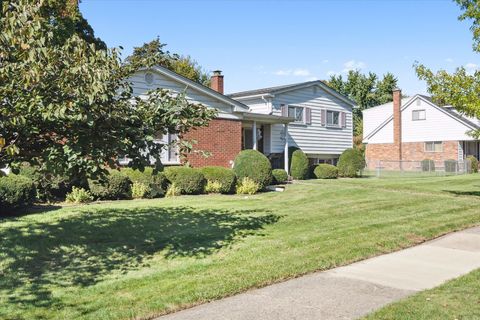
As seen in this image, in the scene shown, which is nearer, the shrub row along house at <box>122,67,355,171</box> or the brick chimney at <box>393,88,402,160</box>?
the shrub row along house at <box>122,67,355,171</box>

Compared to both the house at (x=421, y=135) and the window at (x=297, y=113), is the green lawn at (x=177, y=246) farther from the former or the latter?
the house at (x=421, y=135)

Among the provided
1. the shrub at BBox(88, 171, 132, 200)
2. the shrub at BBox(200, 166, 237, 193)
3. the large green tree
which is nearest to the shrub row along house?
the shrub at BBox(200, 166, 237, 193)

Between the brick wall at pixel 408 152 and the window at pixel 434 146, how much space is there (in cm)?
27

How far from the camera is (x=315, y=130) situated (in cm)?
2931

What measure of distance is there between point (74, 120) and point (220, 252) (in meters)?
3.30

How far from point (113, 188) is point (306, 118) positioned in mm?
16352

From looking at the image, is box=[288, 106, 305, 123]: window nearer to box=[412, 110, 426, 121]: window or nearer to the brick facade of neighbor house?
the brick facade of neighbor house

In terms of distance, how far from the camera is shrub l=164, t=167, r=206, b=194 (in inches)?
653

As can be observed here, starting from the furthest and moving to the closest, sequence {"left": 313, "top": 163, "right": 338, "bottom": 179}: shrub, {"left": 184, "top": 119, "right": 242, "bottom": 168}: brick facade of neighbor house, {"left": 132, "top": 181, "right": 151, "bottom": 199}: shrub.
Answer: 1. {"left": 313, "top": 163, "right": 338, "bottom": 179}: shrub
2. {"left": 184, "top": 119, "right": 242, "bottom": 168}: brick facade of neighbor house
3. {"left": 132, "top": 181, "right": 151, "bottom": 199}: shrub

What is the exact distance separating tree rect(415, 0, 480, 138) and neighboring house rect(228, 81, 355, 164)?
1149cm

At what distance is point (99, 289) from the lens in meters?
5.91

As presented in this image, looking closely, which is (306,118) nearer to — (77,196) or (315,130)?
(315,130)

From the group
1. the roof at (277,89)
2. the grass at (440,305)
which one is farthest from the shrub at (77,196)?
the roof at (277,89)

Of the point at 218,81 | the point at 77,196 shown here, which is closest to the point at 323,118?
the point at 218,81
